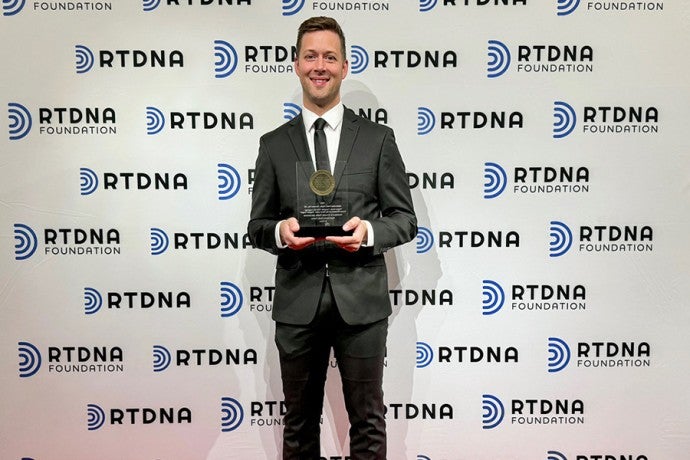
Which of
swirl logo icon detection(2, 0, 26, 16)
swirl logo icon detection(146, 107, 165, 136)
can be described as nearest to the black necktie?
swirl logo icon detection(146, 107, 165, 136)

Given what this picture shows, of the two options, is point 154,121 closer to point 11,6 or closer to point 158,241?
point 158,241

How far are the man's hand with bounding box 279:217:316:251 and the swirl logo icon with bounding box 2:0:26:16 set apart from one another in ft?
5.77

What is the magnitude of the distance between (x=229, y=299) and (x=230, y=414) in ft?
1.97

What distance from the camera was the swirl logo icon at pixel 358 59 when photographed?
8.77ft

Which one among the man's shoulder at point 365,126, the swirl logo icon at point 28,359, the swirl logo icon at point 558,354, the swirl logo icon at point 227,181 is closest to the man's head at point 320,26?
the man's shoulder at point 365,126

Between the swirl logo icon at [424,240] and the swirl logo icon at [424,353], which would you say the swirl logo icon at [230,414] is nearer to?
the swirl logo icon at [424,353]

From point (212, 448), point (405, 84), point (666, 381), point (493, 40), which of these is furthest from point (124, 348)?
point (666, 381)

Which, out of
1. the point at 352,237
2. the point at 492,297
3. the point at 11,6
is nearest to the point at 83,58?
the point at 11,6

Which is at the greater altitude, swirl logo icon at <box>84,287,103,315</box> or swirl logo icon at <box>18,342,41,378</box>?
swirl logo icon at <box>84,287,103,315</box>

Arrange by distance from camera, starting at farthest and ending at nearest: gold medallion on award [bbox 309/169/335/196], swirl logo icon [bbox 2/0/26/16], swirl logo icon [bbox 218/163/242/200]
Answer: swirl logo icon [bbox 218/163/242/200] → swirl logo icon [bbox 2/0/26/16] → gold medallion on award [bbox 309/169/335/196]

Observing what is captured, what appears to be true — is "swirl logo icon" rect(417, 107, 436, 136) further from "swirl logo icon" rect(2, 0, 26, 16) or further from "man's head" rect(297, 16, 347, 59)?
"swirl logo icon" rect(2, 0, 26, 16)

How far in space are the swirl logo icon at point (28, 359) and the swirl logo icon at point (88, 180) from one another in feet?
2.73

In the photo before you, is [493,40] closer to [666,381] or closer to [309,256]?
[309,256]

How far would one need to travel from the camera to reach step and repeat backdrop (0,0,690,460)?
2.67 meters
